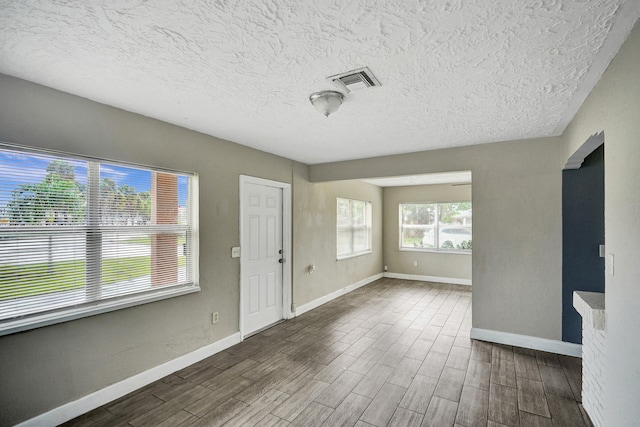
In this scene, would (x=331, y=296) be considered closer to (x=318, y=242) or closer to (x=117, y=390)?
(x=318, y=242)

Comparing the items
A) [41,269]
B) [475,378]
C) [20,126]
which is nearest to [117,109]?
[20,126]

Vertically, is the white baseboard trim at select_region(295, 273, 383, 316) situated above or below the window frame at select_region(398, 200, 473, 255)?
below

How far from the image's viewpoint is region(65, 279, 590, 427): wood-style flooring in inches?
90.0

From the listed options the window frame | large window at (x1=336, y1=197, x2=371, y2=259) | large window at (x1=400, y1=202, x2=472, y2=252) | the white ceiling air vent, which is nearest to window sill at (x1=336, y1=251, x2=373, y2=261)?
large window at (x1=336, y1=197, x2=371, y2=259)

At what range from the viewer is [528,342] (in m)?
3.52

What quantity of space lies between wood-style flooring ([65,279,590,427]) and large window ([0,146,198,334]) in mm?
884

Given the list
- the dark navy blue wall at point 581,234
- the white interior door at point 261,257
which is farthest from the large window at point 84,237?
the dark navy blue wall at point 581,234

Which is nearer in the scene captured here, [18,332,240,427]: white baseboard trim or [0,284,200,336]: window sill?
[0,284,200,336]: window sill

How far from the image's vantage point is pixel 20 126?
2.09 meters

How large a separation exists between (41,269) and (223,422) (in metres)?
1.73

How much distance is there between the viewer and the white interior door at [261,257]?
392cm

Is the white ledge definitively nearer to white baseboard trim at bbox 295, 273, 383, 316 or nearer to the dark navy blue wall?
the dark navy blue wall

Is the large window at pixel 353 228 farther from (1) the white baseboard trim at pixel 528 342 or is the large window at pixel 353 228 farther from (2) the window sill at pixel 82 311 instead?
(2) the window sill at pixel 82 311

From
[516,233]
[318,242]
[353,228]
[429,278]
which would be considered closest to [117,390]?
[318,242]
